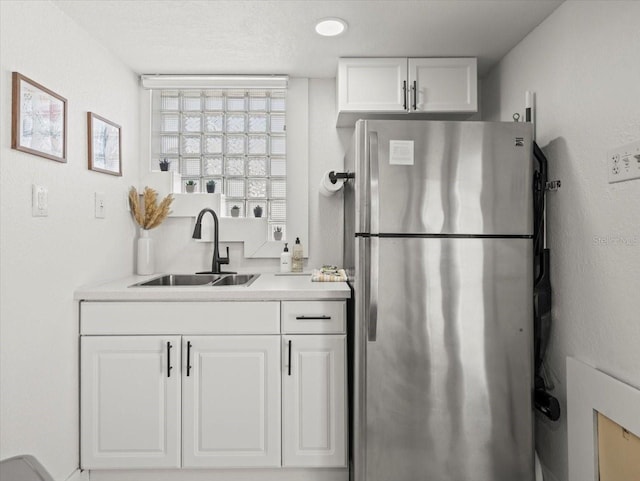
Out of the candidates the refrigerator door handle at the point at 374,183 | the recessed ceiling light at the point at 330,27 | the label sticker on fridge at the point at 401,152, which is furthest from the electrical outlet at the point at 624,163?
the recessed ceiling light at the point at 330,27

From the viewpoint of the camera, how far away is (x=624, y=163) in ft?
4.61

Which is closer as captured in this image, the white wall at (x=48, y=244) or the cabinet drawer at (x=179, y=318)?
the white wall at (x=48, y=244)

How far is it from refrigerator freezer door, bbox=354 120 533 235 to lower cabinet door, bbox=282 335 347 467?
677mm

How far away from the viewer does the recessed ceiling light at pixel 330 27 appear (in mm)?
1923

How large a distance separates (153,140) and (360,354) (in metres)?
1.98

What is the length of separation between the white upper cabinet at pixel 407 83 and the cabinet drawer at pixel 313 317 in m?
1.19

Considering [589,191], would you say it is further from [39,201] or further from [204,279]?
[39,201]

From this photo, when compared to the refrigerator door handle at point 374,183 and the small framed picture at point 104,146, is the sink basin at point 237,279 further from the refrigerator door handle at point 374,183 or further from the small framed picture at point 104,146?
the refrigerator door handle at point 374,183

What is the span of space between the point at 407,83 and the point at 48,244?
2031 mm

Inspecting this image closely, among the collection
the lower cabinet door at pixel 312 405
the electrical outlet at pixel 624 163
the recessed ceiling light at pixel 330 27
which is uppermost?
the recessed ceiling light at pixel 330 27

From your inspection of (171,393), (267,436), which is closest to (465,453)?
(267,436)

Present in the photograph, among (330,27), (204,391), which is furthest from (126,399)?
(330,27)

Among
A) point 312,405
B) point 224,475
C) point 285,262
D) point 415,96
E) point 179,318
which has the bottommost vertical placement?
point 224,475

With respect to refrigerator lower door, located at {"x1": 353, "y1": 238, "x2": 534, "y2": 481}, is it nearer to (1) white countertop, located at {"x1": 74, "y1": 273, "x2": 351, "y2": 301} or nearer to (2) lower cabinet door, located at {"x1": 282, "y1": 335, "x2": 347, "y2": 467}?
(2) lower cabinet door, located at {"x1": 282, "y1": 335, "x2": 347, "y2": 467}
